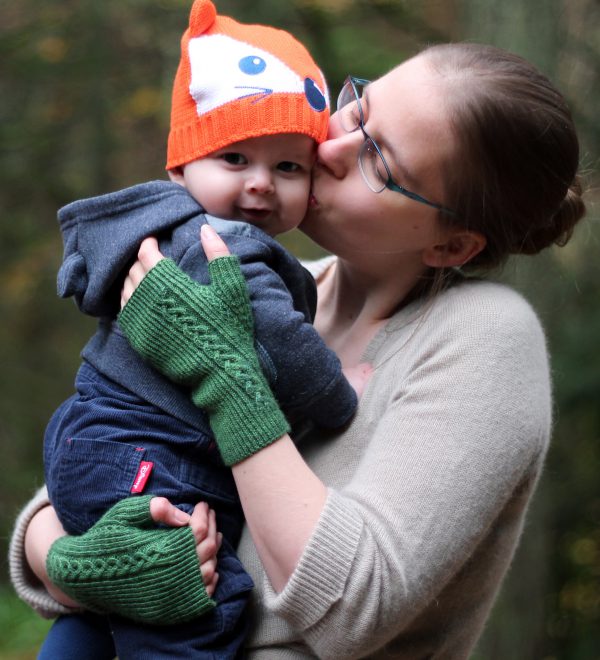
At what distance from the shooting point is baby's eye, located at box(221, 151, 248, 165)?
196 cm

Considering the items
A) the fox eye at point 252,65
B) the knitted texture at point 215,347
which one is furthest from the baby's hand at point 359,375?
the fox eye at point 252,65

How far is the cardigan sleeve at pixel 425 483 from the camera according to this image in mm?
1597

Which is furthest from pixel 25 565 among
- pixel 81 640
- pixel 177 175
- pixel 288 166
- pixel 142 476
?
pixel 288 166

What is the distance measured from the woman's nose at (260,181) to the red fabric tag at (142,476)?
2.12ft

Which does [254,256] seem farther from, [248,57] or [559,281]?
[559,281]

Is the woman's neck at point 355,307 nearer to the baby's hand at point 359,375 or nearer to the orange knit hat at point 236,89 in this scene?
the baby's hand at point 359,375

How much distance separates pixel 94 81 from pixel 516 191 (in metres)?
4.46

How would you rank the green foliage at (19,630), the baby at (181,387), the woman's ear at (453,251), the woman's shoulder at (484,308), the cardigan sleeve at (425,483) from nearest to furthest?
the cardigan sleeve at (425,483)
the baby at (181,387)
the woman's shoulder at (484,308)
the woman's ear at (453,251)
the green foliage at (19,630)

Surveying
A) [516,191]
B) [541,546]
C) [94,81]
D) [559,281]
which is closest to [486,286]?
[516,191]

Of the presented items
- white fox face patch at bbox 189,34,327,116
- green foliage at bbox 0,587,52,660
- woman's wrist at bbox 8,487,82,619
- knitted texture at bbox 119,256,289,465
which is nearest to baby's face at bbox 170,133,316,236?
white fox face patch at bbox 189,34,327,116

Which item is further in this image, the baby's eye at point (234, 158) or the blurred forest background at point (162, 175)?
the blurred forest background at point (162, 175)

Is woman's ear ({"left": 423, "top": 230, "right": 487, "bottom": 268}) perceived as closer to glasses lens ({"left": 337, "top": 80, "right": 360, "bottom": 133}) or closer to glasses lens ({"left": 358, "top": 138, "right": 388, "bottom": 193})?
glasses lens ({"left": 358, "top": 138, "right": 388, "bottom": 193})

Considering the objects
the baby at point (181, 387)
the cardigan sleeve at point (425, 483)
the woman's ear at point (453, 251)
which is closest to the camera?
the cardigan sleeve at point (425, 483)

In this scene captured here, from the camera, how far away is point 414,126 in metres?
1.90
